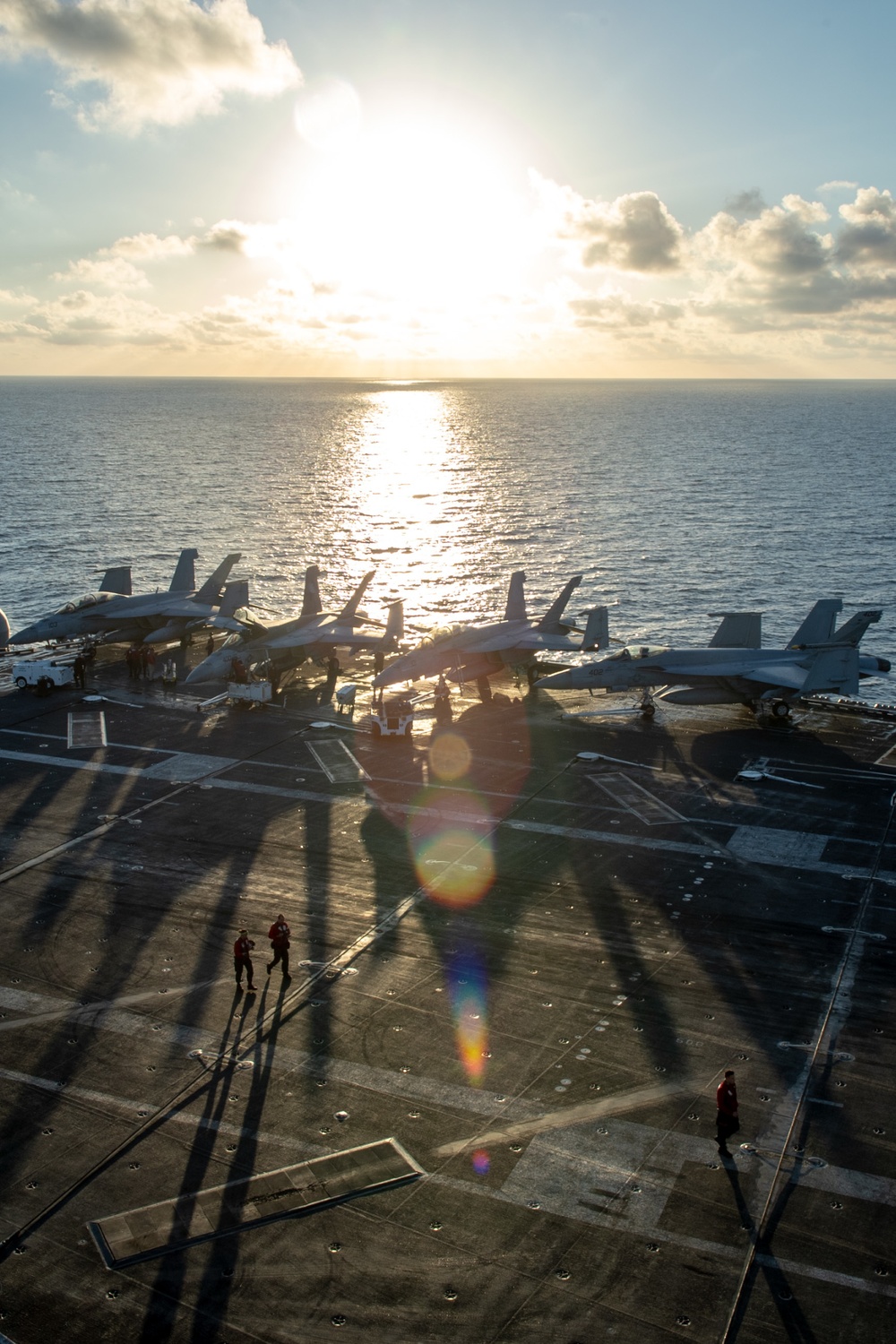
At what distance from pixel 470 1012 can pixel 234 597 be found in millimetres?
38658

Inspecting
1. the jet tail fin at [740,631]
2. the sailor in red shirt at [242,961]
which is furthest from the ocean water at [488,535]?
the sailor in red shirt at [242,961]

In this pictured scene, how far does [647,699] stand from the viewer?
47.0m

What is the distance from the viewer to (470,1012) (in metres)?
23.1

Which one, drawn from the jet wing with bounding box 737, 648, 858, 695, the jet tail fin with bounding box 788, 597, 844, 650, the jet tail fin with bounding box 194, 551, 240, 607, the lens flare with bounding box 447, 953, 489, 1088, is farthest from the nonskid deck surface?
the jet tail fin with bounding box 194, 551, 240, 607

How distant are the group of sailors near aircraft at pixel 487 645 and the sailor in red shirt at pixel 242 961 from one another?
2383cm

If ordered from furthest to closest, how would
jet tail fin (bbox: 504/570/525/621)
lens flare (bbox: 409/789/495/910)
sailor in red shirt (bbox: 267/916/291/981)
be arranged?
jet tail fin (bbox: 504/570/525/621), lens flare (bbox: 409/789/495/910), sailor in red shirt (bbox: 267/916/291/981)

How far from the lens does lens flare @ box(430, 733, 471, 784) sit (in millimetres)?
39094

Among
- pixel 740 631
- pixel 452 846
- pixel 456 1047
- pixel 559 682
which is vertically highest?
pixel 740 631

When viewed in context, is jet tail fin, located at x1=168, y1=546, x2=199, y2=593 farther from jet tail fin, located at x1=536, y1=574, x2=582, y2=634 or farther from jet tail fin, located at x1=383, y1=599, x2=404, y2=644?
jet tail fin, located at x1=536, y1=574, x2=582, y2=634

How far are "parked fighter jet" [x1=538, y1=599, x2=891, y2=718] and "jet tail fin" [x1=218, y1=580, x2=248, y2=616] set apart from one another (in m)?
19.7

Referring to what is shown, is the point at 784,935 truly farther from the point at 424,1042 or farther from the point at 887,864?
the point at 424,1042

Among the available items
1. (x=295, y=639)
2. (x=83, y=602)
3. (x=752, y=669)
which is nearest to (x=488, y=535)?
(x=83, y=602)

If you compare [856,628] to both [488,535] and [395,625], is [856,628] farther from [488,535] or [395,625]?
[488,535]

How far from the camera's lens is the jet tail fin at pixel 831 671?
43.2 meters
